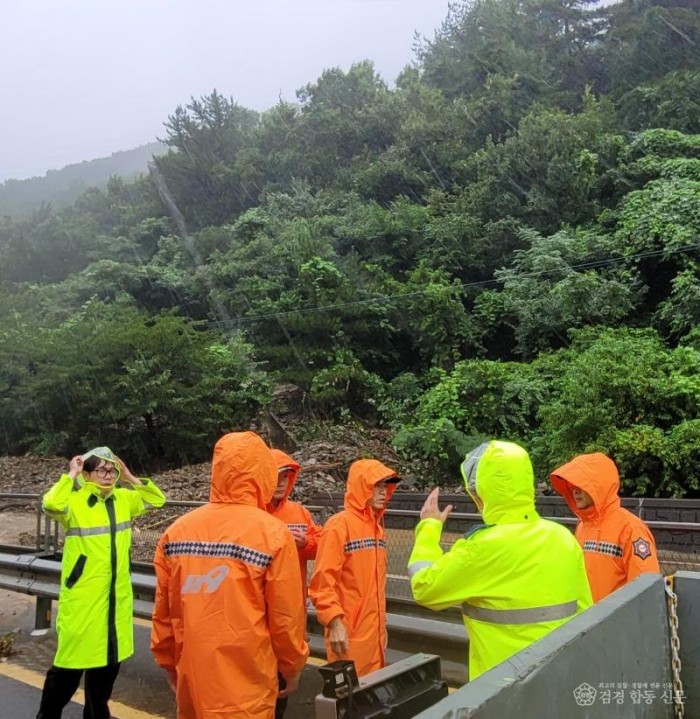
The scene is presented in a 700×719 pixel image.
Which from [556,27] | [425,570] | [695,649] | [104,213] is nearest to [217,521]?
[425,570]

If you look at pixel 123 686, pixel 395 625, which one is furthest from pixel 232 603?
pixel 123 686

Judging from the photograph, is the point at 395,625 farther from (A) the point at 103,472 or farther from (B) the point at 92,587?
(A) the point at 103,472

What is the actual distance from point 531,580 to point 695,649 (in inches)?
36.1

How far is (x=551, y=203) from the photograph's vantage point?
23.5m

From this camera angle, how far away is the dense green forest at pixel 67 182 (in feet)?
258

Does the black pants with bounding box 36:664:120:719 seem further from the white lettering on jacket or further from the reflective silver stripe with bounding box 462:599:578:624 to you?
the reflective silver stripe with bounding box 462:599:578:624

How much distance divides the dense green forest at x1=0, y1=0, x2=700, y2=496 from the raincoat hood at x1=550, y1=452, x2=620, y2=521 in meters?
9.14

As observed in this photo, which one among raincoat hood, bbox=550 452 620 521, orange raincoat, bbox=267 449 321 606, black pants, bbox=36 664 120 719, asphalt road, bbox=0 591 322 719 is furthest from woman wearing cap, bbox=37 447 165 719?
raincoat hood, bbox=550 452 620 521

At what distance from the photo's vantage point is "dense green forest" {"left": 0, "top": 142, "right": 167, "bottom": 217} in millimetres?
78625

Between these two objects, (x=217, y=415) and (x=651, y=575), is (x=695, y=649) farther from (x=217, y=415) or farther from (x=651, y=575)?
(x=217, y=415)

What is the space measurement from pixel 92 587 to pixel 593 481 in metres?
2.84

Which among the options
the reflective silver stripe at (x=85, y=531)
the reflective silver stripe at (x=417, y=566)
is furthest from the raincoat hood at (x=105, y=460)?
the reflective silver stripe at (x=417, y=566)

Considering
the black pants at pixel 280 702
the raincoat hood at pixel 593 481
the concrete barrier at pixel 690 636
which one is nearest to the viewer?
the concrete barrier at pixel 690 636

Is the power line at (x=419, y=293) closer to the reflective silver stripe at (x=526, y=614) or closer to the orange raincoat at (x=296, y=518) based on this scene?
the orange raincoat at (x=296, y=518)
